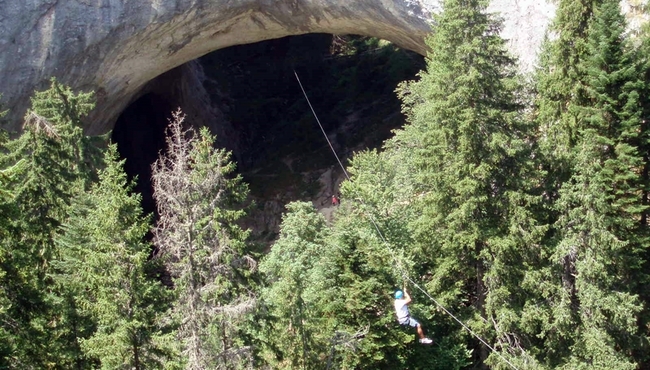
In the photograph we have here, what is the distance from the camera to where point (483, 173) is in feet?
60.0

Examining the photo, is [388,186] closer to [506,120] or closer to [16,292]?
[506,120]

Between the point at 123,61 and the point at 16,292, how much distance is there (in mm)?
13145

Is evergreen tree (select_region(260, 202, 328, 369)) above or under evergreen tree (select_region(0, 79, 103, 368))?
under

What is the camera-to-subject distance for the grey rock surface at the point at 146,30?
24.7m

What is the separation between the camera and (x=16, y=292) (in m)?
15.9

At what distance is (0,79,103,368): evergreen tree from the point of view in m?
15.9

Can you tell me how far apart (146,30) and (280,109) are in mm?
14089

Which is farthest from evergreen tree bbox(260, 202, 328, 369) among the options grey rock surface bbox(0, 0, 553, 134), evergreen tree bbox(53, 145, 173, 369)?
grey rock surface bbox(0, 0, 553, 134)

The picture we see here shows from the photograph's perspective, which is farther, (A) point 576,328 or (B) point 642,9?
(B) point 642,9

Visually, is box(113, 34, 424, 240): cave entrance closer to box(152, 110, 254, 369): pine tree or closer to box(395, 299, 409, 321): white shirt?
box(152, 110, 254, 369): pine tree

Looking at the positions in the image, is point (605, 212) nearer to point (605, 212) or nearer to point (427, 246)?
point (605, 212)

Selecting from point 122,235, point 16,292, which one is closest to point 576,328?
point 122,235

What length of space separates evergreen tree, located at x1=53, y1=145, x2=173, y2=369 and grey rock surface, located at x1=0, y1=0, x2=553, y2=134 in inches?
404

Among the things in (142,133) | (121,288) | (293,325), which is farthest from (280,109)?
(121,288)
